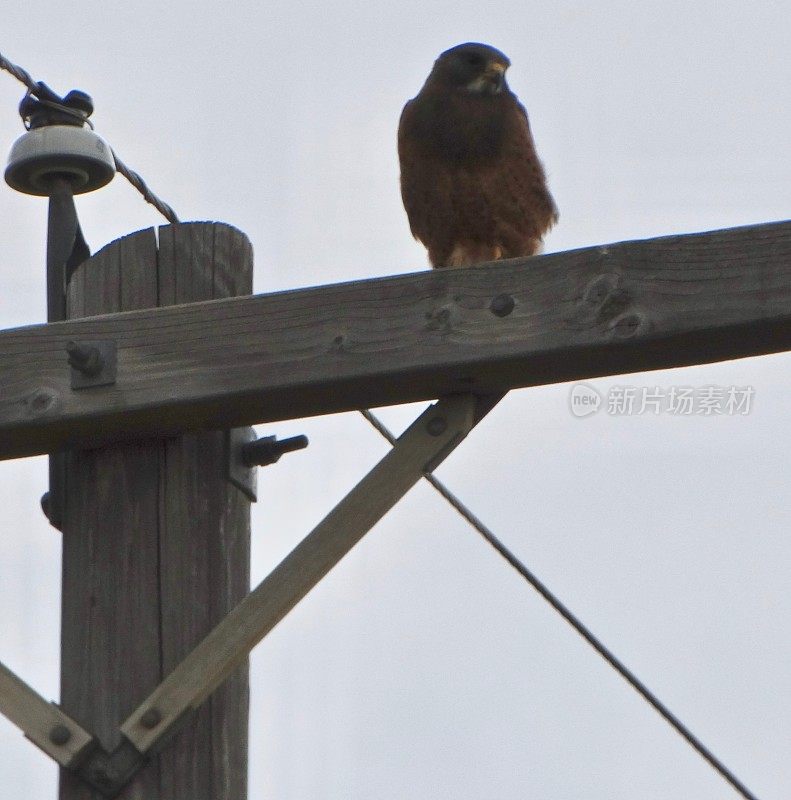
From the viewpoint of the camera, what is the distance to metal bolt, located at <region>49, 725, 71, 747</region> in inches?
88.4

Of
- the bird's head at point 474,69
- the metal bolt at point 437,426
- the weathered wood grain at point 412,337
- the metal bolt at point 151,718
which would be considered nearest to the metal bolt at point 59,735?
the metal bolt at point 151,718

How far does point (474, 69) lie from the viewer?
459 centimetres

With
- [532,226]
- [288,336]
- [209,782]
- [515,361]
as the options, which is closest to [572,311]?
[515,361]

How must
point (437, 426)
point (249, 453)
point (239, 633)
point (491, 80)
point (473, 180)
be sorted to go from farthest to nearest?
point (491, 80)
point (473, 180)
point (249, 453)
point (437, 426)
point (239, 633)

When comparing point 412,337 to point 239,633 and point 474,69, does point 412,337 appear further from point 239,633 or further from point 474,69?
point 474,69

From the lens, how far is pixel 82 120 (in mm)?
3164

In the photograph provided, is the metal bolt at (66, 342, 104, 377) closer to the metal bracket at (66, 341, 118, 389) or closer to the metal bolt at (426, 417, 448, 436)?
the metal bracket at (66, 341, 118, 389)

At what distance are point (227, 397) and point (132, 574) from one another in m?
0.31

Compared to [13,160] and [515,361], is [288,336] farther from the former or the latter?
[13,160]

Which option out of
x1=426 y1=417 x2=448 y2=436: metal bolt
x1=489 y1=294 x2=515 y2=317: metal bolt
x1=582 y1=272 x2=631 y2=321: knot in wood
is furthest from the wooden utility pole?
x1=582 y1=272 x2=631 y2=321: knot in wood

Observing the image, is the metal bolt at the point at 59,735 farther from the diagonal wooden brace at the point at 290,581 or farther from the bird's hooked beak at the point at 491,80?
the bird's hooked beak at the point at 491,80

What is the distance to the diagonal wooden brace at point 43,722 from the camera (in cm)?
223

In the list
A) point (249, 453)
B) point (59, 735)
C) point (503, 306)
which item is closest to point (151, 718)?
point (59, 735)

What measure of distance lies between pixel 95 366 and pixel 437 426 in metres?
0.53
